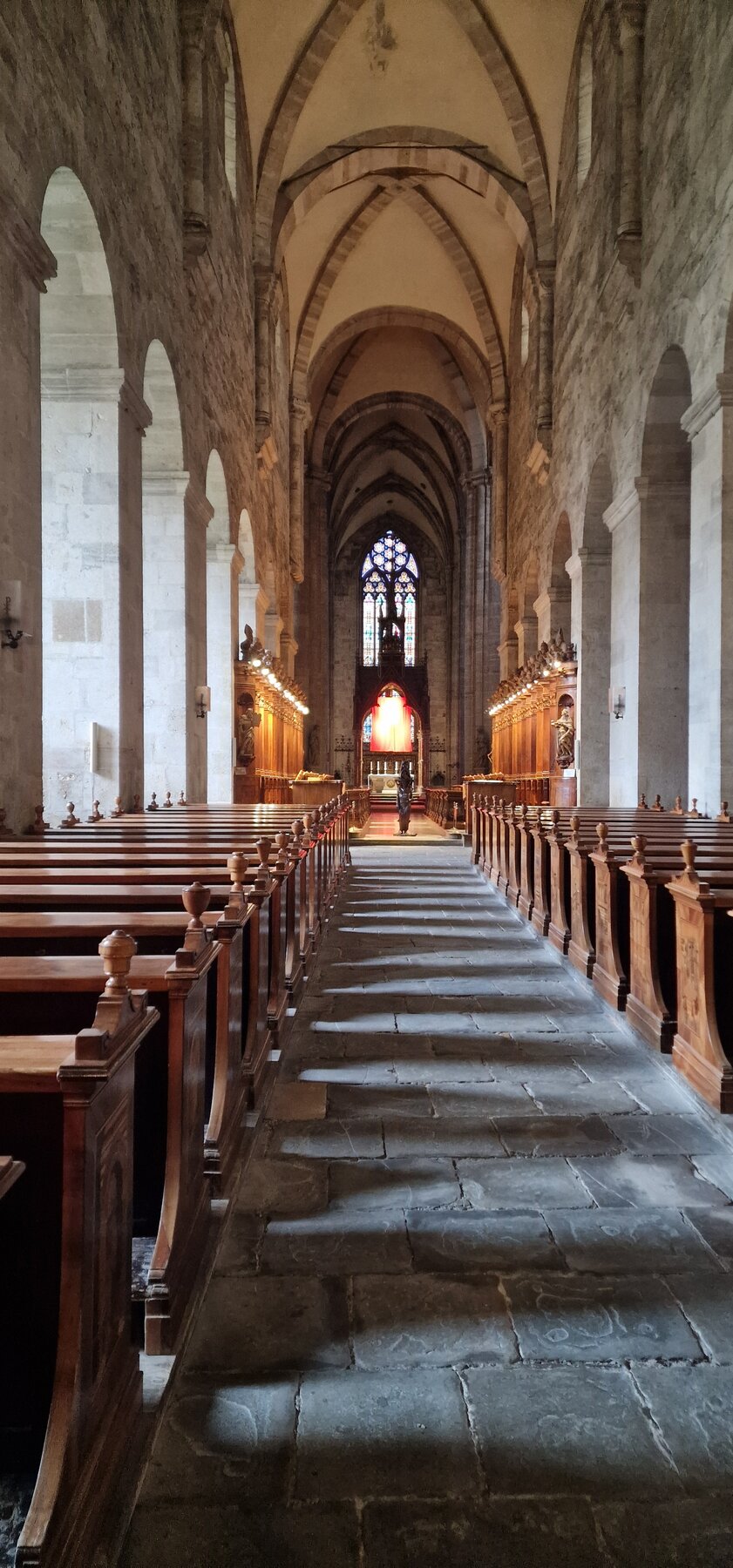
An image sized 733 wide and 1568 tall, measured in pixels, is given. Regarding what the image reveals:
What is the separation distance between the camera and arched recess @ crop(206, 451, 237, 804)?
13742 millimetres

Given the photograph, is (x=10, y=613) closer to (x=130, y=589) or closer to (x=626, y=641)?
(x=130, y=589)

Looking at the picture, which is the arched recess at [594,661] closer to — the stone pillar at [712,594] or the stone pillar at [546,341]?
the stone pillar at [546,341]

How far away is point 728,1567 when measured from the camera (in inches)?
58.1

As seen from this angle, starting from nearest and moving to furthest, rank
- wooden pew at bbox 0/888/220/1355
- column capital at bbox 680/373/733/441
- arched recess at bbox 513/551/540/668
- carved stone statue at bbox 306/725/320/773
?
wooden pew at bbox 0/888/220/1355 < column capital at bbox 680/373/733/441 < arched recess at bbox 513/551/540/668 < carved stone statue at bbox 306/725/320/773

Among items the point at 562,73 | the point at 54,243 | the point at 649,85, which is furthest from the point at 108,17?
the point at 562,73

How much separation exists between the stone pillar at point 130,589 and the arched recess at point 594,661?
763cm

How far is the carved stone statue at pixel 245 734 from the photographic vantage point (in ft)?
46.6

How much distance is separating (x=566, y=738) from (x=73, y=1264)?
13.8 metres

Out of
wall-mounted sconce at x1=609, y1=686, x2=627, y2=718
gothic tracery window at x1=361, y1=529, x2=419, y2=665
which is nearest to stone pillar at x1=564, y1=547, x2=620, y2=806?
wall-mounted sconce at x1=609, y1=686, x2=627, y2=718

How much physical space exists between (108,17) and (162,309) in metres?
2.54

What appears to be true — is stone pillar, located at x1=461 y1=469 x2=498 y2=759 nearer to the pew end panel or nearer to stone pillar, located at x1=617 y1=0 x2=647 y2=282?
stone pillar, located at x1=617 y1=0 x2=647 y2=282

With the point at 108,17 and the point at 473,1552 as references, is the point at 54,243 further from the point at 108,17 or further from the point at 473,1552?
the point at 473,1552

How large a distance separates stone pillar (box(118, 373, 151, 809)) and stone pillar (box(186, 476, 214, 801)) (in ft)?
6.92

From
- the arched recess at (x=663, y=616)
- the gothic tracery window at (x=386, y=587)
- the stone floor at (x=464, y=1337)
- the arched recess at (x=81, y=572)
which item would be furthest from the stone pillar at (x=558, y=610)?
the gothic tracery window at (x=386, y=587)
